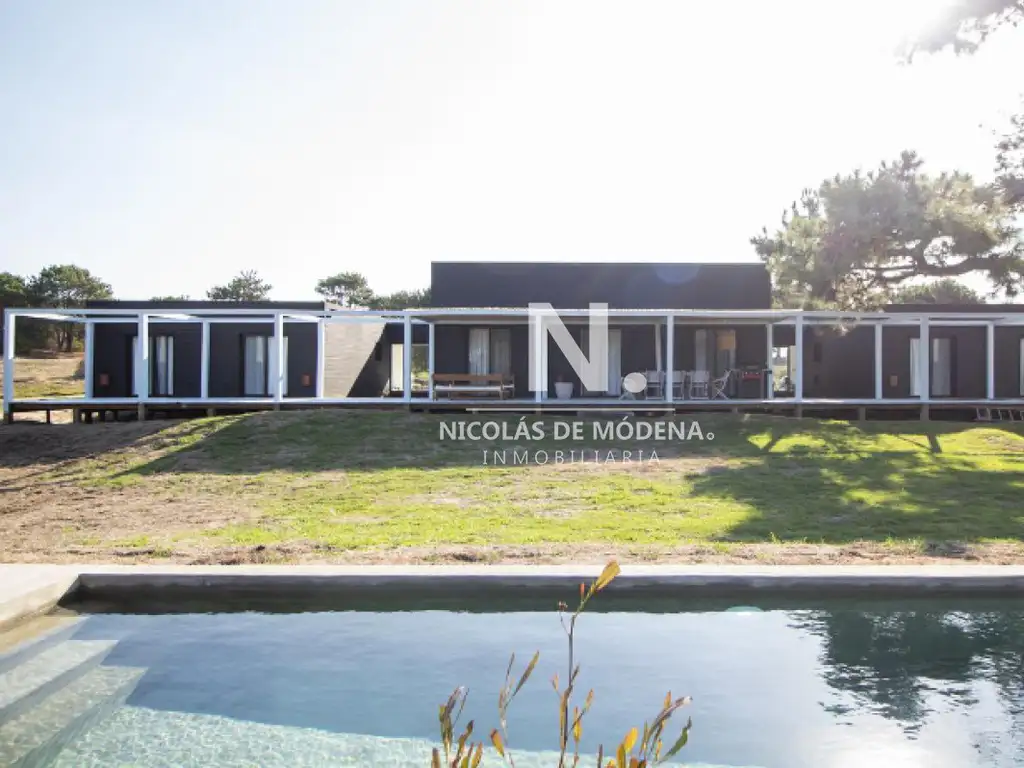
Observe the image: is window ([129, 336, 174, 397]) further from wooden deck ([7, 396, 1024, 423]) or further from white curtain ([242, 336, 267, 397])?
wooden deck ([7, 396, 1024, 423])

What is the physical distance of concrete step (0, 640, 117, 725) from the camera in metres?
4.74

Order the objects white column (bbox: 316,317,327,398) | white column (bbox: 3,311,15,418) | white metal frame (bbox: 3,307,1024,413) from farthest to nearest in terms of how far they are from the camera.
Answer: white column (bbox: 316,317,327,398) < white metal frame (bbox: 3,307,1024,413) < white column (bbox: 3,311,15,418)

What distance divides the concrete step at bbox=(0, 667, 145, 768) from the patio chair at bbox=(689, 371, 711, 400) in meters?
14.9

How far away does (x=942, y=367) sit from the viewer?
74.8 ft

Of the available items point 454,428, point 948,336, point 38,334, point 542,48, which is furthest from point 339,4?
point 38,334

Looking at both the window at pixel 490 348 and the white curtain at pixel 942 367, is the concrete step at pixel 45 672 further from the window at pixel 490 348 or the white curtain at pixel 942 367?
the white curtain at pixel 942 367

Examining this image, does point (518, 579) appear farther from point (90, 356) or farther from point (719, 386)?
point (90, 356)

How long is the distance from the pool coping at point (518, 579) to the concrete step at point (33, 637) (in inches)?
6.3

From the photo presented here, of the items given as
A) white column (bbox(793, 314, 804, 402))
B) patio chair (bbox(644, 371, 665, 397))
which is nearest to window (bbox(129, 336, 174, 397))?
patio chair (bbox(644, 371, 665, 397))

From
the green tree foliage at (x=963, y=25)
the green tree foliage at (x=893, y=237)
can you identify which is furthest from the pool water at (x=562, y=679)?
the green tree foliage at (x=893, y=237)

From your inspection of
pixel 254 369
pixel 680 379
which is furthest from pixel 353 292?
pixel 680 379

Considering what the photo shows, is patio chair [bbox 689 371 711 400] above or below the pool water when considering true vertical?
above

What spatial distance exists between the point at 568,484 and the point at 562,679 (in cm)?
663

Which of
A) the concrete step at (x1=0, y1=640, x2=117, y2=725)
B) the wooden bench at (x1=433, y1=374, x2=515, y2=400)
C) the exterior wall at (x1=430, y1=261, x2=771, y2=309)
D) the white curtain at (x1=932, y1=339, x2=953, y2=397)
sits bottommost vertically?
the concrete step at (x1=0, y1=640, x2=117, y2=725)
